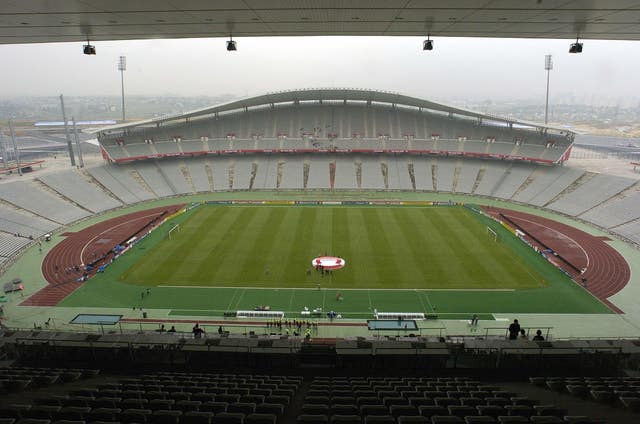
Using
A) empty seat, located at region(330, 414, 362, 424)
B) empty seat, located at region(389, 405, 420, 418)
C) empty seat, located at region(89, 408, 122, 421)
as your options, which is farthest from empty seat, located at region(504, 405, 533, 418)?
empty seat, located at region(89, 408, 122, 421)

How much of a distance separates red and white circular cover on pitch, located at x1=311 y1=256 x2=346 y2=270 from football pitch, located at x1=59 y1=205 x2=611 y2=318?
1.98ft

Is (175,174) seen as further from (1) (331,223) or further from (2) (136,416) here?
(2) (136,416)

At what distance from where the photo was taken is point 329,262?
33219mm

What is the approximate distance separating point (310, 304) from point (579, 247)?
2611cm

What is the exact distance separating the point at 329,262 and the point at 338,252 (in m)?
2.58

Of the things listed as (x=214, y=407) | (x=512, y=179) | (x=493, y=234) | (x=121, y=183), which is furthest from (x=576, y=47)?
(x=121, y=183)

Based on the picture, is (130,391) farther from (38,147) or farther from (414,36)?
(38,147)

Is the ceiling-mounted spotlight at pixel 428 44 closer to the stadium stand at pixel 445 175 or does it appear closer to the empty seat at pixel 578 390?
the empty seat at pixel 578 390

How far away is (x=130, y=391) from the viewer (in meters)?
8.81

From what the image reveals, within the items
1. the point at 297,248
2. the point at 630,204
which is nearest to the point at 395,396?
the point at 297,248

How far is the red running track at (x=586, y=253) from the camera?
2988 cm

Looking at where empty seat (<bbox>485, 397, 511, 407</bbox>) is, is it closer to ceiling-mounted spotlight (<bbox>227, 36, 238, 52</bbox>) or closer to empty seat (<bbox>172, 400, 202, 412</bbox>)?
empty seat (<bbox>172, 400, 202, 412</bbox>)

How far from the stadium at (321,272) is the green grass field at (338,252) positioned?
27 cm

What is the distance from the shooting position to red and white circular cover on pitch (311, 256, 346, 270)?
32531 millimetres
